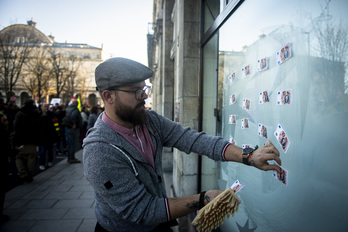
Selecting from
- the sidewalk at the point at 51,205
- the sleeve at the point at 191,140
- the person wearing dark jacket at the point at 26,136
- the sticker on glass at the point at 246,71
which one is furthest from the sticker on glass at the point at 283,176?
the person wearing dark jacket at the point at 26,136

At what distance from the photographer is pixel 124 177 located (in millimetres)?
1299

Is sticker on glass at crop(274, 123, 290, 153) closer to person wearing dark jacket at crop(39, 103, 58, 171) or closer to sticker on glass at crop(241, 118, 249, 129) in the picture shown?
sticker on glass at crop(241, 118, 249, 129)

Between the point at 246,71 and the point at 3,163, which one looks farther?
the point at 3,163

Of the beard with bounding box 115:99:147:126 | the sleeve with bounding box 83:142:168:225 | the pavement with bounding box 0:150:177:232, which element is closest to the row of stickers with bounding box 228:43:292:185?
the sleeve with bounding box 83:142:168:225

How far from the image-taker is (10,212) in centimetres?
421

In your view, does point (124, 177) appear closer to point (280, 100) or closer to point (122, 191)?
point (122, 191)

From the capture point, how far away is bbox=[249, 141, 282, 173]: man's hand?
4.19ft

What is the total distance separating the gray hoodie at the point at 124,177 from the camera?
1274 millimetres

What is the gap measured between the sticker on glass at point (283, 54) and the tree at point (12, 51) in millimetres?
17808

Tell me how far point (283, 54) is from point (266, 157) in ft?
2.40

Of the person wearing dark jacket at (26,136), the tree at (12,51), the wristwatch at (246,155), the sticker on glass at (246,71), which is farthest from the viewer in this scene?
the tree at (12,51)

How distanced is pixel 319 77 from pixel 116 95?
127cm

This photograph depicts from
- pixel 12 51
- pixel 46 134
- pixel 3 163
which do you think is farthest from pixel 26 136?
pixel 12 51

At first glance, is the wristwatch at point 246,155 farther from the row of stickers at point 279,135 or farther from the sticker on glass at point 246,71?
the sticker on glass at point 246,71
